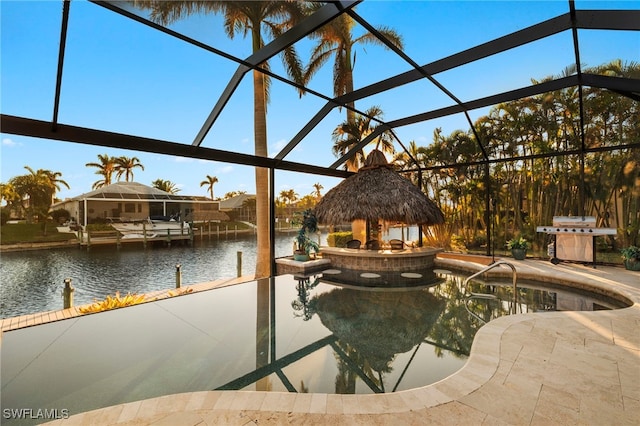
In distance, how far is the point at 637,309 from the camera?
14.0ft

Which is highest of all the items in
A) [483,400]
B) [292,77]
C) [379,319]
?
[292,77]

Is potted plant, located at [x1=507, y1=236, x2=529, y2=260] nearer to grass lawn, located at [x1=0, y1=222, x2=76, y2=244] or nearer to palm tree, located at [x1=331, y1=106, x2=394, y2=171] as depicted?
palm tree, located at [x1=331, y1=106, x2=394, y2=171]

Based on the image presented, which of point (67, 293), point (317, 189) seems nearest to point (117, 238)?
point (67, 293)

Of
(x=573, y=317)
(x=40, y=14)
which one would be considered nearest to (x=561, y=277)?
(x=573, y=317)

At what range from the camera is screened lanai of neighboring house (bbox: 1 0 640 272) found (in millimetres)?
3775

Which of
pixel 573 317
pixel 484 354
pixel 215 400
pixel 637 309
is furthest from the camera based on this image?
pixel 637 309

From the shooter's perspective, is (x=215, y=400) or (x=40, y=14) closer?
(x=215, y=400)

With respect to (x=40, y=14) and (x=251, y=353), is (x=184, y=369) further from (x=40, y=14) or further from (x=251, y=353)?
(x=40, y=14)

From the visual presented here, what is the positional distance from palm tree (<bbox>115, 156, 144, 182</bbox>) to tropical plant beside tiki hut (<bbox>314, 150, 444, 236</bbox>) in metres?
33.3

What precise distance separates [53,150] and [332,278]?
24893mm

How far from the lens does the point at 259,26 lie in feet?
23.8

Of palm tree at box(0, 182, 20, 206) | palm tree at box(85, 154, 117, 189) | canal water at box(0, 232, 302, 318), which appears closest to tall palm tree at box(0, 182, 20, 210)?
palm tree at box(0, 182, 20, 206)

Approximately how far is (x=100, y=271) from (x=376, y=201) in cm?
1589

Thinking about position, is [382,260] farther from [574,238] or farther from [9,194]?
[9,194]
